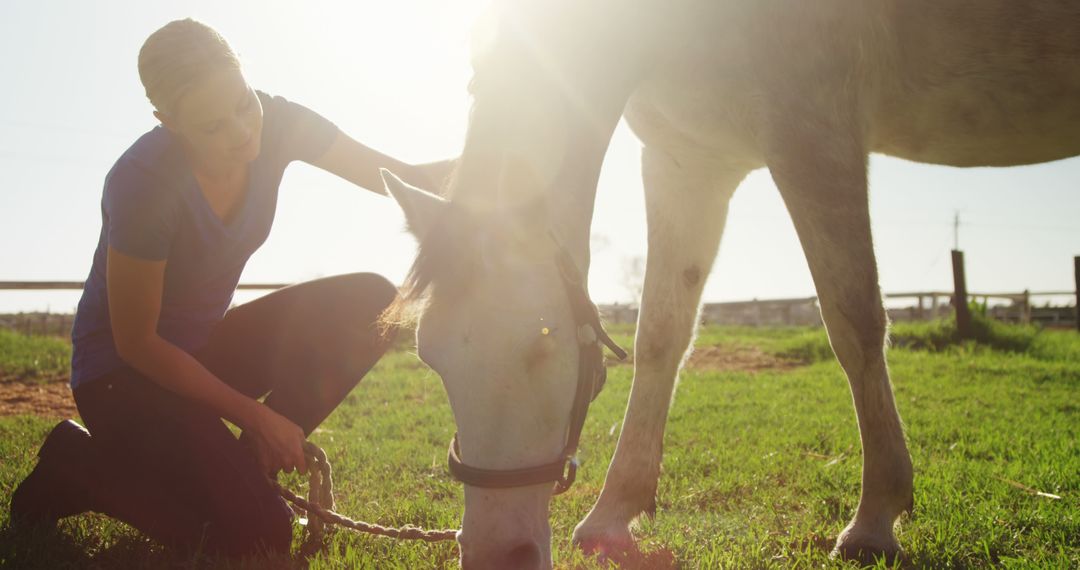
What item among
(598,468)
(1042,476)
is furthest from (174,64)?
(1042,476)

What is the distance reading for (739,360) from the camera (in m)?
9.02

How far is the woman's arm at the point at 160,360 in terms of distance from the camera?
2031 mm

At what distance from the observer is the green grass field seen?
2188mm

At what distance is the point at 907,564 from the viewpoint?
221cm

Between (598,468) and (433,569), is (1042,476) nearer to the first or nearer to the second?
(598,468)

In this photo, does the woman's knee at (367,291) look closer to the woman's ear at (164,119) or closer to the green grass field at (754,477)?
the green grass field at (754,477)

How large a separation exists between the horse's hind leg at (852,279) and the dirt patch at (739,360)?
581 cm

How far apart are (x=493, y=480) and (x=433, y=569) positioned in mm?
614

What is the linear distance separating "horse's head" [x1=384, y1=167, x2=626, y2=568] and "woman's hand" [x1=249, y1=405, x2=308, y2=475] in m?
0.71

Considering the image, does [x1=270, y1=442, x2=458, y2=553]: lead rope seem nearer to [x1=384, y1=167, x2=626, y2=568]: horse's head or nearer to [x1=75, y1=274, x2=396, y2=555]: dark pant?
[x1=75, y1=274, x2=396, y2=555]: dark pant

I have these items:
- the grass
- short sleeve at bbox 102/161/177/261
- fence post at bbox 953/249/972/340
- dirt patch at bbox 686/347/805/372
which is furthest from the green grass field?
the grass

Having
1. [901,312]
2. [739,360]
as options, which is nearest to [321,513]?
[739,360]

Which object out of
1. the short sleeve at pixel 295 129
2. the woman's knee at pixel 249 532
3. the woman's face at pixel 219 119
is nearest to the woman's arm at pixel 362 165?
the short sleeve at pixel 295 129

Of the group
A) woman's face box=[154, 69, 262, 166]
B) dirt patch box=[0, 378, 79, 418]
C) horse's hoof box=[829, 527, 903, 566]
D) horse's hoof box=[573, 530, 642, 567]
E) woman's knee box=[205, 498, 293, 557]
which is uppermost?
woman's face box=[154, 69, 262, 166]
